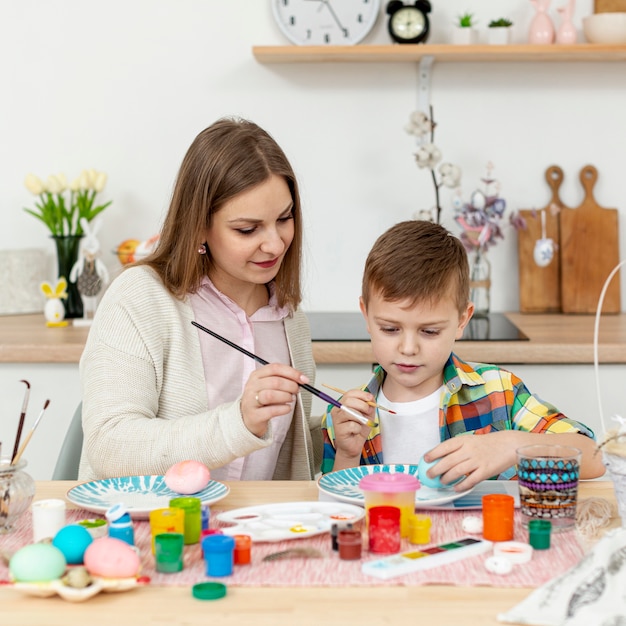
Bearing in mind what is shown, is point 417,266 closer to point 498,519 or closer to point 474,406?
point 474,406

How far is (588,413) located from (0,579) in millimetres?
1659

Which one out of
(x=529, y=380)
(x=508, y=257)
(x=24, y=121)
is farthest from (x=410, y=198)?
(x=24, y=121)

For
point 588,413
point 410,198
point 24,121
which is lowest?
point 588,413

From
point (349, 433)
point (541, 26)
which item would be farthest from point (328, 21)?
point (349, 433)

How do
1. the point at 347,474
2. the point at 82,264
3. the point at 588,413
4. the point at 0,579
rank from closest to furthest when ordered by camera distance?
the point at 0,579
the point at 347,474
the point at 588,413
the point at 82,264

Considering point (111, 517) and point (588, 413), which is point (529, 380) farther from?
point (111, 517)

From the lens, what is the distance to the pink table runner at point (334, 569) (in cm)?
100

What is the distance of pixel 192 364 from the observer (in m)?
1.66

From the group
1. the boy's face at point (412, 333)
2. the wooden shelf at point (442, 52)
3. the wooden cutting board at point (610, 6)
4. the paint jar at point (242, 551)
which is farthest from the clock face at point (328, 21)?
the paint jar at point (242, 551)

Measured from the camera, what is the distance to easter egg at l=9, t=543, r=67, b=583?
3.19 feet

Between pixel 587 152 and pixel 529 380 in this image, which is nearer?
pixel 529 380

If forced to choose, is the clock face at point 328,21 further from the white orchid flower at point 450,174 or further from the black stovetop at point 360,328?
the black stovetop at point 360,328

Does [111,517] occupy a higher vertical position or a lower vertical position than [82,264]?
lower

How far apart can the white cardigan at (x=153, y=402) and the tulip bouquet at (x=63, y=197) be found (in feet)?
4.02
